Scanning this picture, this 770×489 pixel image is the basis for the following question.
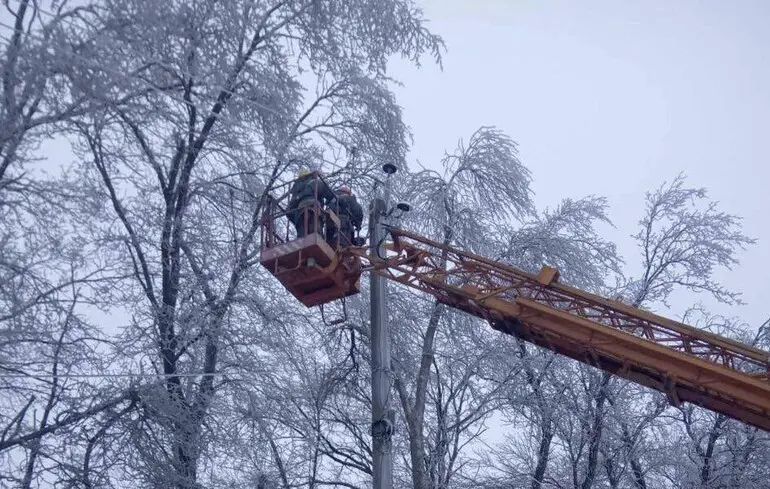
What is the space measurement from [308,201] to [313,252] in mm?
563

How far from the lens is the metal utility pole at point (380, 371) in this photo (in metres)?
9.39

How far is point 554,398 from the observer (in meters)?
14.2

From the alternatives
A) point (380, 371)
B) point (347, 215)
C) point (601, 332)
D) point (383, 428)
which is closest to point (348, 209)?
point (347, 215)

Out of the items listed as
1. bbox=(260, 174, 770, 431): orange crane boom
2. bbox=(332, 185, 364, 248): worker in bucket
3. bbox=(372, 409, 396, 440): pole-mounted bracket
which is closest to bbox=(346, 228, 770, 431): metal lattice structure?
bbox=(260, 174, 770, 431): orange crane boom

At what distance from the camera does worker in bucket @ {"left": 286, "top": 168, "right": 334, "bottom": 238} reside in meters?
9.97

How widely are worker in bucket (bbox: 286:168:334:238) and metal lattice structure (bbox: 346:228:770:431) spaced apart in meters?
0.54

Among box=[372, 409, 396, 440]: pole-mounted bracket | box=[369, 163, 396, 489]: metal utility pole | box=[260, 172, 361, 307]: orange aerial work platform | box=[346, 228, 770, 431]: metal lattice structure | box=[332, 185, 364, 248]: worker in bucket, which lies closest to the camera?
box=[346, 228, 770, 431]: metal lattice structure

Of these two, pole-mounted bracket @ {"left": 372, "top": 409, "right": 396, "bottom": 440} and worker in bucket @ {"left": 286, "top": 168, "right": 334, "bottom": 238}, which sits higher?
worker in bucket @ {"left": 286, "top": 168, "right": 334, "bottom": 238}

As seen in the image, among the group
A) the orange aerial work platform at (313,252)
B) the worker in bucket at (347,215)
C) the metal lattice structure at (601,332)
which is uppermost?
the worker in bucket at (347,215)

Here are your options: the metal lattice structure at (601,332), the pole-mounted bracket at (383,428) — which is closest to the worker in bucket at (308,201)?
the metal lattice structure at (601,332)

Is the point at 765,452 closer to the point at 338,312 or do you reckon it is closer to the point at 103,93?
the point at 338,312

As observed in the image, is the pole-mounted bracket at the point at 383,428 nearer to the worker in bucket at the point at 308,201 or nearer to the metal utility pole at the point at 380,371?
the metal utility pole at the point at 380,371

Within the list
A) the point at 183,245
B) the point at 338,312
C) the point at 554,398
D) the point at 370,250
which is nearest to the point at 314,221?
the point at 370,250

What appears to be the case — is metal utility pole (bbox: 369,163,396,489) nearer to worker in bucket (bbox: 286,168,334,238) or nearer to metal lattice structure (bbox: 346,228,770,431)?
metal lattice structure (bbox: 346,228,770,431)
